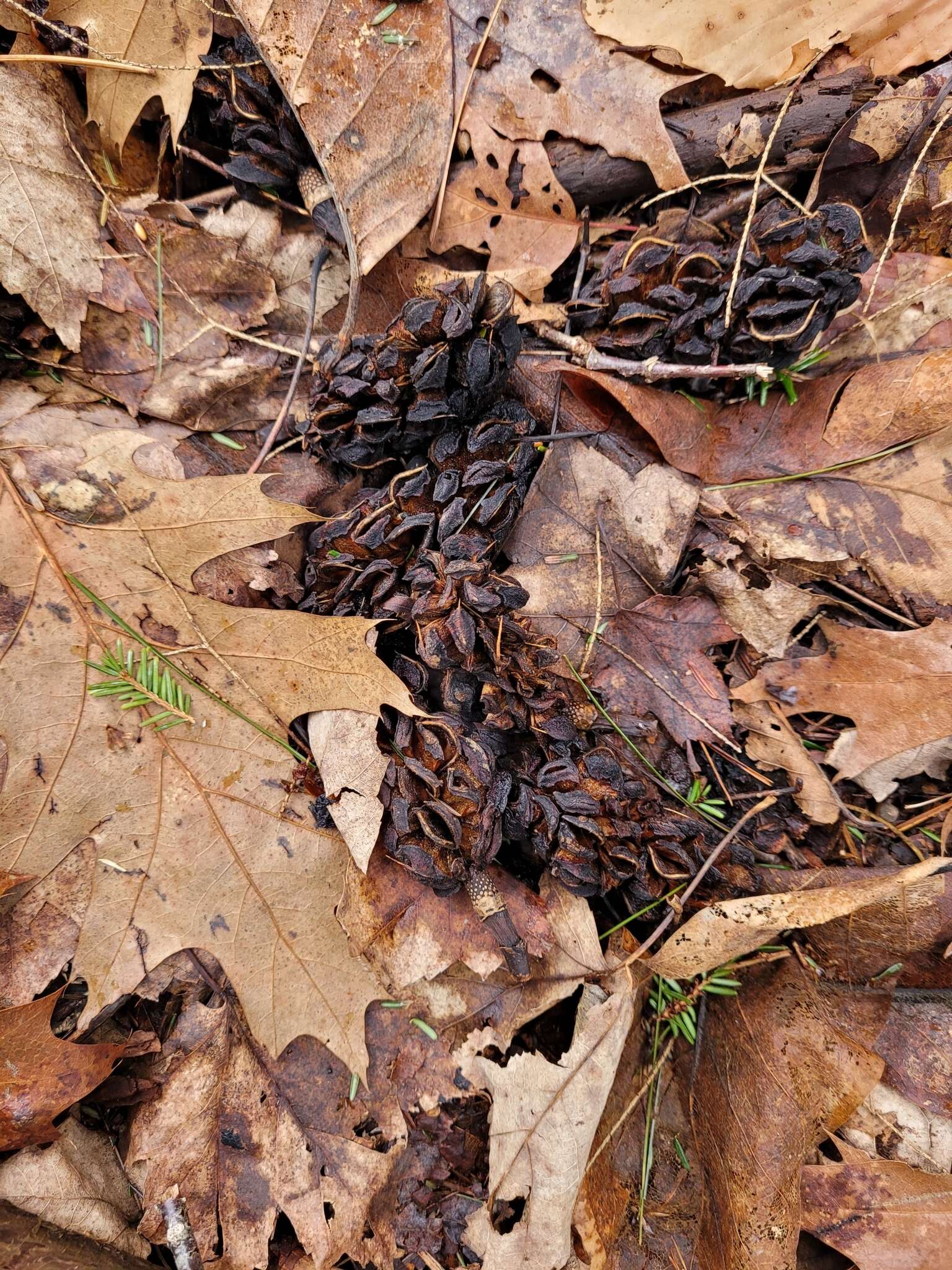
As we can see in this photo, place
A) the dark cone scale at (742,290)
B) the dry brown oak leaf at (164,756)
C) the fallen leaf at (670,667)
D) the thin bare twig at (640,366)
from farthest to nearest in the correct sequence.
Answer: the fallen leaf at (670,667)
the thin bare twig at (640,366)
the dark cone scale at (742,290)
the dry brown oak leaf at (164,756)

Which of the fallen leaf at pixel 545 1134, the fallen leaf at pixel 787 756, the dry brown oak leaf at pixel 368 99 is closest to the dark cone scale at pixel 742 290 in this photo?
the dry brown oak leaf at pixel 368 99

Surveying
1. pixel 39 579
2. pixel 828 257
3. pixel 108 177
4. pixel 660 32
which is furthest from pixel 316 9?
pixel 39 579

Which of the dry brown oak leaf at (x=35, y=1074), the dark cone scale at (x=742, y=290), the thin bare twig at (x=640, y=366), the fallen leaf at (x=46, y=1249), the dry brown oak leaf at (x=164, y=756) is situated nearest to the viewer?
the fallen leaf at (x=46, y=1249)

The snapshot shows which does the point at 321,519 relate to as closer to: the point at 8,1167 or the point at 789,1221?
the point at 8,1167

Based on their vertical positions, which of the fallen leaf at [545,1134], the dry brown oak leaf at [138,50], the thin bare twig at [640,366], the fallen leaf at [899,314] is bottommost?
the fallen leaf at [545,1134]

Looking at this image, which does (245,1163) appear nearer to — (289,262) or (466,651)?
(466,651)

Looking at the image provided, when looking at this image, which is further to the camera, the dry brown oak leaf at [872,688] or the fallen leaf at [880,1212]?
the dry brown oak leaf at [872,688]

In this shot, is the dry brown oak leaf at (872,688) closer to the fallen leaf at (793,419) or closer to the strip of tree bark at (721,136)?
the fallen leaf at (793,419)

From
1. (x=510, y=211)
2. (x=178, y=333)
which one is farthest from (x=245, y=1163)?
(x=510, y=211)
